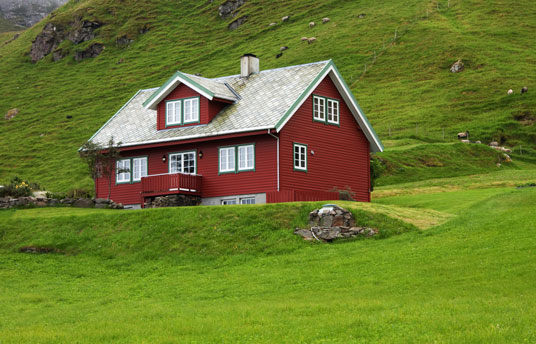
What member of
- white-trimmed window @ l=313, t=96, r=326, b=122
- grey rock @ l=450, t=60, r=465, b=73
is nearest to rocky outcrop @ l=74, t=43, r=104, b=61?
grey rock @ l=450, t=60, r=465, b=73

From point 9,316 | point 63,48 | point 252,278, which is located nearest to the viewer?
point 9,316

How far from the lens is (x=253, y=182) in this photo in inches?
1649

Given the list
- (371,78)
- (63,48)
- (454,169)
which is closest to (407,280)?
(454,169)

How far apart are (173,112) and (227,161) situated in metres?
5.68

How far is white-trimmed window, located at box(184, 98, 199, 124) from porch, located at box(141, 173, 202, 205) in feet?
13.1

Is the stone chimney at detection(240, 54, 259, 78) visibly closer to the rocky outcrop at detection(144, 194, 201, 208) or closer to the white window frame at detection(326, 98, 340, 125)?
the white window frame at detection(326, 98, 340, 125)

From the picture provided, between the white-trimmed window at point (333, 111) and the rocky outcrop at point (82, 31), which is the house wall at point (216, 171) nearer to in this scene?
the white-trimmed window at point (333, 111)

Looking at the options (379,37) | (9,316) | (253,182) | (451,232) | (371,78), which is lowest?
(9,316)

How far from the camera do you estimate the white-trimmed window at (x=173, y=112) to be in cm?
4581

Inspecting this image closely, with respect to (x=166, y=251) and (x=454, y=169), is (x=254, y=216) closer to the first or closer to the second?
(x=166, y=251)

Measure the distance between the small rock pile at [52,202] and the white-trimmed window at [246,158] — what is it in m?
8.05

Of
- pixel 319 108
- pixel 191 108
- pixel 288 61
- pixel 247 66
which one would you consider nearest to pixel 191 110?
pixel 191 108

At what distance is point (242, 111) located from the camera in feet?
144

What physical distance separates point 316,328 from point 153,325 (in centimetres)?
457
